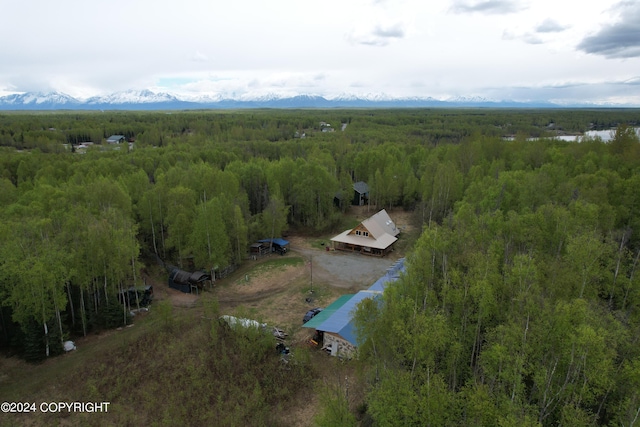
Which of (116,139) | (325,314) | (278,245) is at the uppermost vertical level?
(116,139)

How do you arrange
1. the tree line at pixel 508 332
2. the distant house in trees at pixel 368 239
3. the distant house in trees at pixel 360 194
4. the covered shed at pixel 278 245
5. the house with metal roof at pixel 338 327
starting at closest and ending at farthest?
1. the tree line at pixel 508 332
2. the house with metal roof at pixel 338 327
3. the distant house in trees at pixel 368 239
4. the covered shed at pixel 278 245
5. the distant house in trees at pixel 360 194

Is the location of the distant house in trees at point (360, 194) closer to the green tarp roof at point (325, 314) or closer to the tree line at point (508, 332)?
the green tarp roof at point (325, 314)

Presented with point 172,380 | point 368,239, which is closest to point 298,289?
point 368,239

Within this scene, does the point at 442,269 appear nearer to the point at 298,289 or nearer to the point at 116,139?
the point at 298,289

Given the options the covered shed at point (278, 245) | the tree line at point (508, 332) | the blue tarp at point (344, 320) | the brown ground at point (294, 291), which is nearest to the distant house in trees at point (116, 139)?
the covered shed at point (278, 245)

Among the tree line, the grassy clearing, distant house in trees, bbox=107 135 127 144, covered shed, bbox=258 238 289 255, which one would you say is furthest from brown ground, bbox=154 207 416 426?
distant house in trees, bbox=107 135 127 144

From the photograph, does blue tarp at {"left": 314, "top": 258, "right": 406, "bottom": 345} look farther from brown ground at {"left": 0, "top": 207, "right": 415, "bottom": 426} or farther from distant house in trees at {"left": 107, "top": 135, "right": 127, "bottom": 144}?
distant house in trees at {"left": 107, "top": 135, "right": 127, "bottom": 144}
